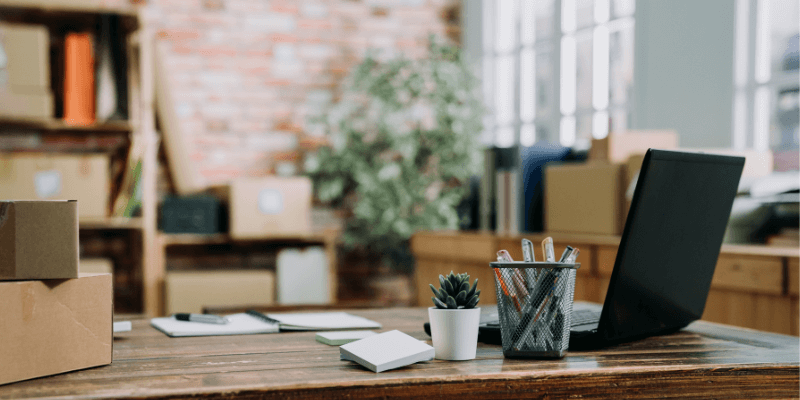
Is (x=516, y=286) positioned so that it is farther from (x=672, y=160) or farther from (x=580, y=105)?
(x=580, y=105)

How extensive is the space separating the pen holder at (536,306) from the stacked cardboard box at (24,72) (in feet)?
9.23

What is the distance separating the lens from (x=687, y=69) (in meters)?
2.90

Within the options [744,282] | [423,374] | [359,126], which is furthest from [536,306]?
[359,126]

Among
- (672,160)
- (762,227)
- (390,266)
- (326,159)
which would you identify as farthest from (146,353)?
(390,266)

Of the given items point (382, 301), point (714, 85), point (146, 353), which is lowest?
point (382, 301)

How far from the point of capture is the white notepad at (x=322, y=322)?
3.90ft

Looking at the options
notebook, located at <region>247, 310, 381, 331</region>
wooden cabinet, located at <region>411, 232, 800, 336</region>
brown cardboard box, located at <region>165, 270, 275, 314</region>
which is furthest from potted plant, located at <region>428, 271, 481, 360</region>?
brown cardboard box, located at <region>165, 270, 275, 314</region>

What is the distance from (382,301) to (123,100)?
1848 mm

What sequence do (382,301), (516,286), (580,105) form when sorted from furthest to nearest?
1. (382,301)
2. (580,105)
3. (516,286)

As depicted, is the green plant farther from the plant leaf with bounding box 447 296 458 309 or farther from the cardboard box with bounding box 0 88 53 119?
the plant leaf with bounding box 447 296 458 309

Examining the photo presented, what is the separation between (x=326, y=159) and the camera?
397 centimetres

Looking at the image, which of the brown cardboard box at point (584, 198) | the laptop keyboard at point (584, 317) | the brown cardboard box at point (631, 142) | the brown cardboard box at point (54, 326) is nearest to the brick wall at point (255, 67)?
the brown cardboard box at point (584, 198)

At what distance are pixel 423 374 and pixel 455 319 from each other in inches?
4.6

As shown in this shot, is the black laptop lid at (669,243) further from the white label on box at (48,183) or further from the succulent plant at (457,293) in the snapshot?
the white label on box at (48,183)
